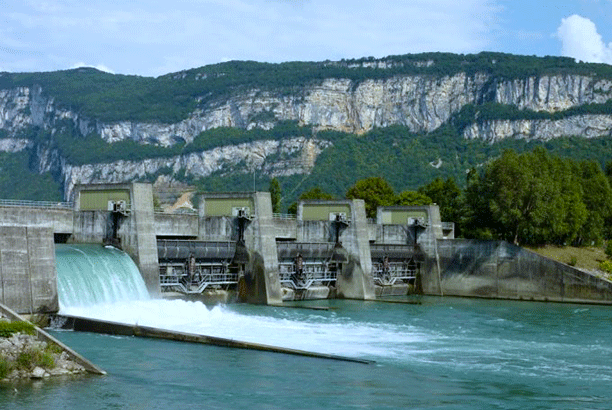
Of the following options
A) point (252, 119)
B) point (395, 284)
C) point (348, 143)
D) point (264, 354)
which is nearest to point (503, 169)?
point (395, 284)

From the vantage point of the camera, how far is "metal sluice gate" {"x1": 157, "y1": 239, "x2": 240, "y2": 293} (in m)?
46.0

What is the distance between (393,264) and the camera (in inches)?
2495

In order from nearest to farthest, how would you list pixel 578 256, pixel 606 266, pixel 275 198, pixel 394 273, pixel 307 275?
1. pixel 307 275
2. pixel 394 273
3. pixel 606 266
4. pixel 578 256
5. pixel 275 198

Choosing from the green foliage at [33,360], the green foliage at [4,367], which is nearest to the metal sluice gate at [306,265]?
the green foliage at [33,360]

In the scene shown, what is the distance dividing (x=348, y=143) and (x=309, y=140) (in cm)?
836

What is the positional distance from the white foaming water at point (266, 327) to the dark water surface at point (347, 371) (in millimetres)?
85

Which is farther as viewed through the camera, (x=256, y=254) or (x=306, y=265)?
(x=306, y=265)

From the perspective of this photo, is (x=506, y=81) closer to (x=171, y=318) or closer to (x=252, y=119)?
(x=252, y=119)

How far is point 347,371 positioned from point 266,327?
1032cm

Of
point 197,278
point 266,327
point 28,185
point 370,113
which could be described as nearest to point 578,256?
point 197,278

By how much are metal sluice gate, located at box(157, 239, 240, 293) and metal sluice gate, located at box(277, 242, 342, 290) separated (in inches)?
163

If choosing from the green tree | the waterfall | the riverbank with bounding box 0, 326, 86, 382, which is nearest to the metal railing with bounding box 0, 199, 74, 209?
the waterfall

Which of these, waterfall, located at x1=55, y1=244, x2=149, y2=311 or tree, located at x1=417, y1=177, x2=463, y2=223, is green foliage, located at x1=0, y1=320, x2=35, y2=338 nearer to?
waterfall, located at x1=55, y1=244, x2=149, y2=311

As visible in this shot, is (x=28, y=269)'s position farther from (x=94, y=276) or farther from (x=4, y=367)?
(x=4, y=367)
